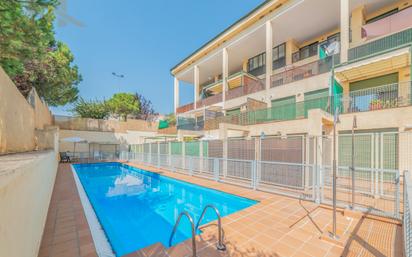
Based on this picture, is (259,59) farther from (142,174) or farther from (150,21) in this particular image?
(142,174)

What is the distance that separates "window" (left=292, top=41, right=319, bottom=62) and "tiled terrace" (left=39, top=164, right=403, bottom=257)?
13990 mm

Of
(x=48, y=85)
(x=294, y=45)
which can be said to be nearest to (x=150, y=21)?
(x=48, y=85)

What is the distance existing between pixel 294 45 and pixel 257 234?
659 inches

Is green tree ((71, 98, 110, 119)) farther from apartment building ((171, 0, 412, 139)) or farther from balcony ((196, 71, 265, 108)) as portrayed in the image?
balcony ((196, 71, 265, 108))

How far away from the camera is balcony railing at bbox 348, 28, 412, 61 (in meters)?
9.36

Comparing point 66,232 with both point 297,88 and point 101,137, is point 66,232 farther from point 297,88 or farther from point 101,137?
point 101,137

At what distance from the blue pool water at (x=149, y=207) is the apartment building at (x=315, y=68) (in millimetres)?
4188

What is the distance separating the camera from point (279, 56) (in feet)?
55.5

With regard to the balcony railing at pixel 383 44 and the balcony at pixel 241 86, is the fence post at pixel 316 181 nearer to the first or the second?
the balcony railing at pixel 383 44

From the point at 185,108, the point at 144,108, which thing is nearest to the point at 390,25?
the point at 185,108

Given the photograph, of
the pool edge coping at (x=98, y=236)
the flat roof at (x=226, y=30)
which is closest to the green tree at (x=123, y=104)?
the flat roof at (x=226, y=30)

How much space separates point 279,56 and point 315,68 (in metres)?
5.16

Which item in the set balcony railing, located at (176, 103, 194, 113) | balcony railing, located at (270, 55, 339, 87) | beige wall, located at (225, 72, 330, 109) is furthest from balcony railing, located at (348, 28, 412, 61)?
balcony railing, located at (176, 103, 194, 113)

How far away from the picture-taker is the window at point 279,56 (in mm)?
16531
